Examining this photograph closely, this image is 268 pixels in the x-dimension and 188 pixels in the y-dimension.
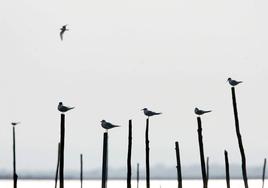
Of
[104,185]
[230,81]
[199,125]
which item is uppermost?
[230,81]

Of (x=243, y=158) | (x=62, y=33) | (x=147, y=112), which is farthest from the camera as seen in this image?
(x=62, y=33)

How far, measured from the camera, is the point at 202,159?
30.8 meters

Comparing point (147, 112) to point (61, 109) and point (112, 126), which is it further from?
point (61, 109)

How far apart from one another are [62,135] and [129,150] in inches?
152

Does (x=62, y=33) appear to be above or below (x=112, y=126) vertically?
above

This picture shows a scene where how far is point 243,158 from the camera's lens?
1204 inches

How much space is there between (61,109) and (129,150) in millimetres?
3693

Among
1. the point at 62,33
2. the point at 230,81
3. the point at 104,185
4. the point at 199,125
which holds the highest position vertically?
the point at 62,33

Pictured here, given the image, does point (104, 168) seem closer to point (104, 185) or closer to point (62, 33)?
point (104, 185)

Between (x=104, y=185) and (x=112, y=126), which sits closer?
(x=104, y=185)

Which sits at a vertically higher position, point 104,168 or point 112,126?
point 112,126

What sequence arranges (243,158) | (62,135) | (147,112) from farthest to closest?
(147,112) < (243,158) < (62,135)

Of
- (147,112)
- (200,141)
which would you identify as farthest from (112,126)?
(200,141)

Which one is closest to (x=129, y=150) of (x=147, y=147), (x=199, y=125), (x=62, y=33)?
(x=147, y=147)
